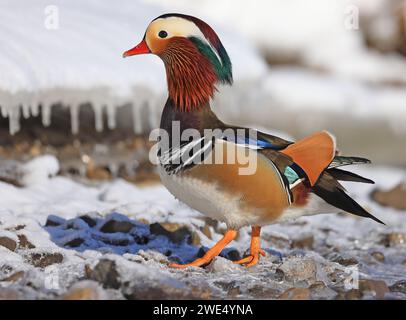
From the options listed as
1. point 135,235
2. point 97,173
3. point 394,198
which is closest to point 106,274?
point 135,235

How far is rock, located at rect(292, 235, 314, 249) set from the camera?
17.4 ft

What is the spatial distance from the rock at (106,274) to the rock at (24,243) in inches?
36.1

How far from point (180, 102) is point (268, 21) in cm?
801

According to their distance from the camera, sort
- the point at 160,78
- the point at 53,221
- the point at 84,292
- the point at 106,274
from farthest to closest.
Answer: the point at 160,78
the point at 53,221
the point at 106,274
the point at 84,292

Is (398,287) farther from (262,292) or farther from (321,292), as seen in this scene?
(262,292)

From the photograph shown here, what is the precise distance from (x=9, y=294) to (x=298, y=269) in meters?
1.57

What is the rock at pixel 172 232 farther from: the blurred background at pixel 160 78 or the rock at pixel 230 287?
the blurred background at pixel 160 78

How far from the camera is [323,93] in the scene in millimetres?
10984

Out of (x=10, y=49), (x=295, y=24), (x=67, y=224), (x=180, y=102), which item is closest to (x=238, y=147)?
(x=180, y=102)

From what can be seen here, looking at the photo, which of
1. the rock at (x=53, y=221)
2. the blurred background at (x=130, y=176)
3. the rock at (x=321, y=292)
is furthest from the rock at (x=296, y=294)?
the rock at (x=53, y=221)

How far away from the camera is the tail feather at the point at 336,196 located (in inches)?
148

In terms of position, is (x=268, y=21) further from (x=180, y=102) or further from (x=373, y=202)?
(x=180, y=102)

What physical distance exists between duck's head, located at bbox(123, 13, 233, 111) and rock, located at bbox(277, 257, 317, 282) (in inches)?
40.4

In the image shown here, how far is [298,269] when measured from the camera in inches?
156
